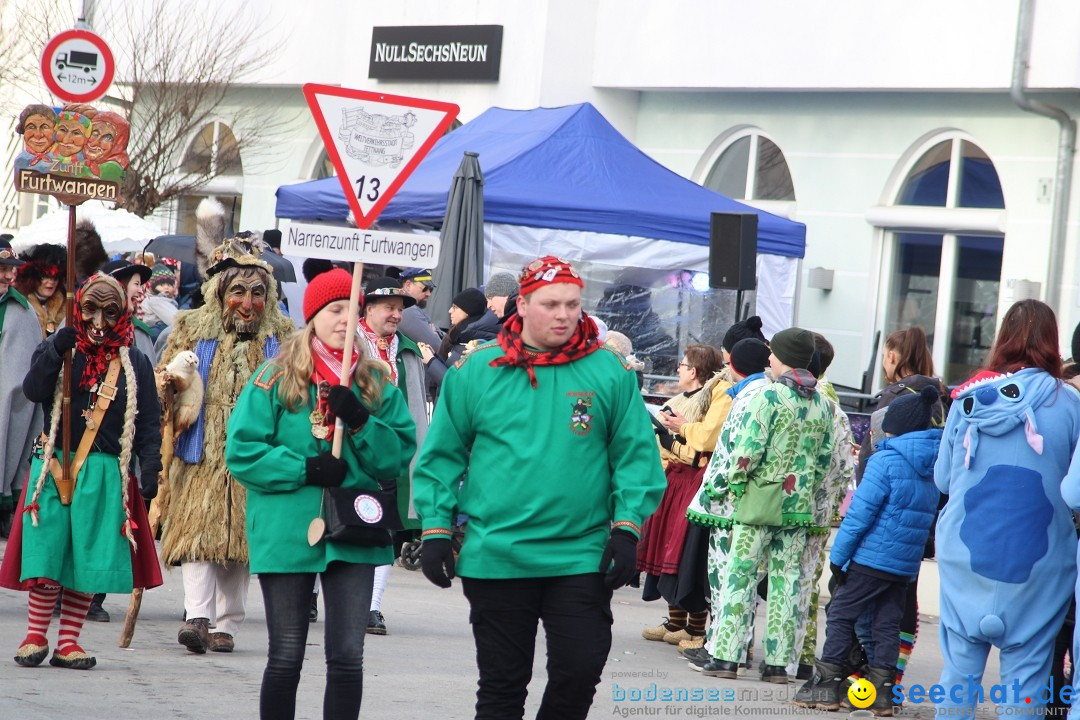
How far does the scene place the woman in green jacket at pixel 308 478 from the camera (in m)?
5.57

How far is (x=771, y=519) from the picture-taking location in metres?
8.37

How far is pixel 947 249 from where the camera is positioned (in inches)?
725

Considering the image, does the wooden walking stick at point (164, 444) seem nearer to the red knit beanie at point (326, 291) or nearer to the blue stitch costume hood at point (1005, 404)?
the red knit beanie at point (326, 291)

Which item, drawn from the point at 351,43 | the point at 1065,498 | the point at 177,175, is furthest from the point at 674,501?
the point at 177,175

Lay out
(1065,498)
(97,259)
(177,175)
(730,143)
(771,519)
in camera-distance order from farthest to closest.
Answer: (177,175), (730,143), (97,259), (771,519), (1065,498)

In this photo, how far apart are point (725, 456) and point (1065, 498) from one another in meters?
2.66

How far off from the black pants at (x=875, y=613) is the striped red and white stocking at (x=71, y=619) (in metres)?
3.67

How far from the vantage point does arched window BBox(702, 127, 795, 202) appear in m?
19.7

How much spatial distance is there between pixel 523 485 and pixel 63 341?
3081 mm

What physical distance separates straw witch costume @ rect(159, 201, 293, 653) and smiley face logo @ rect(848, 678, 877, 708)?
3.14 m

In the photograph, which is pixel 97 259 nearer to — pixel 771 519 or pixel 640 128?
pixel 771 519

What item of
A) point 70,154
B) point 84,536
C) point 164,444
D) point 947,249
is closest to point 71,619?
point 84,536

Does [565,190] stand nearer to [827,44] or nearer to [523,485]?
[827,44]

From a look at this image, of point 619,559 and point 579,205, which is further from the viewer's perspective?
point 579,205
